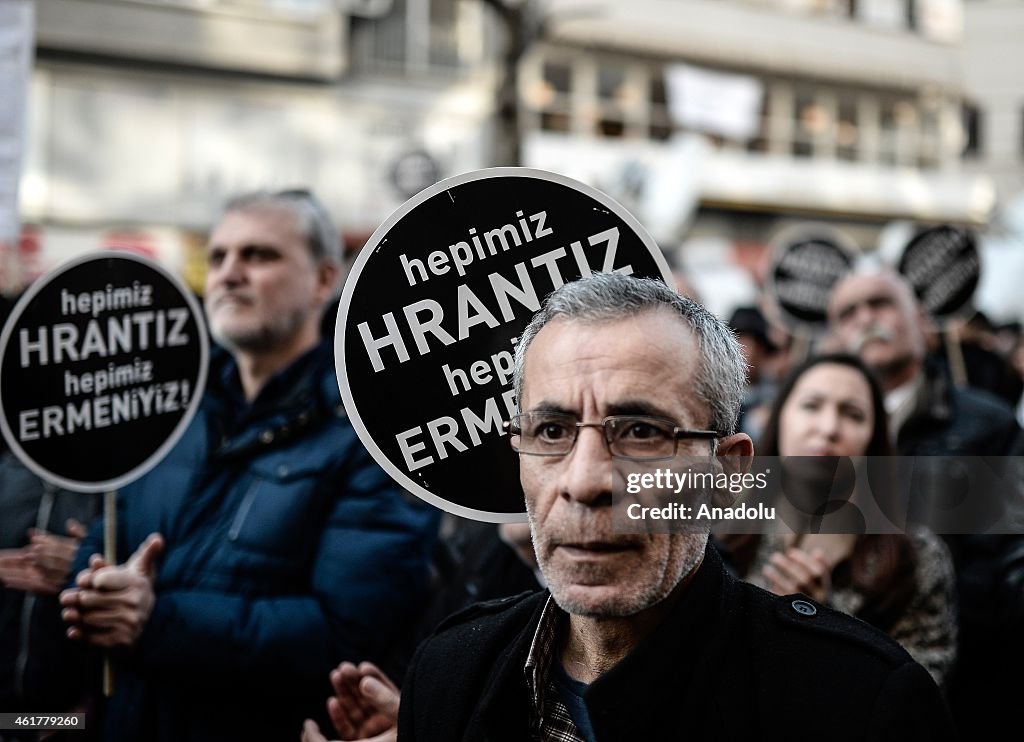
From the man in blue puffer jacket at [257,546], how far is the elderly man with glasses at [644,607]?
0.71 metres

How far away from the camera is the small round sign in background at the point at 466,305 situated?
71.7 inches

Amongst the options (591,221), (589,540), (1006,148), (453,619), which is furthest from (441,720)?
(1006,148)

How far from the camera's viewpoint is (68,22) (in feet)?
50.9

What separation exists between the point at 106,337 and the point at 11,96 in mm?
1666

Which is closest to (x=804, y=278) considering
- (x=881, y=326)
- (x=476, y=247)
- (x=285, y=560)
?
(x=881, y=326)

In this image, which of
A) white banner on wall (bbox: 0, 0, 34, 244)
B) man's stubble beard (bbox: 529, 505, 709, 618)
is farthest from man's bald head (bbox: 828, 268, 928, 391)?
white banner on wall (bbox: 0, 0, 34, 244)

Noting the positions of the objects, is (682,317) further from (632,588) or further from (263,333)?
(263,333)

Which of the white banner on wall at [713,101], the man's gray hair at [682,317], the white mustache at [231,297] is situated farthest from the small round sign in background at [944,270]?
the white banner on wall at [713,101]

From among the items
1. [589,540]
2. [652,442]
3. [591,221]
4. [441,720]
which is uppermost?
[591,221]

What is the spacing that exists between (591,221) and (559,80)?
19.7 meters

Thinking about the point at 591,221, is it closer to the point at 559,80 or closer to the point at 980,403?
the point at 980,403

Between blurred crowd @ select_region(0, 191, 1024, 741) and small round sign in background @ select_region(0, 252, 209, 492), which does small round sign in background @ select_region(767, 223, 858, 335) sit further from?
small round sign in background @ select_region(0, 252, 209, 492)

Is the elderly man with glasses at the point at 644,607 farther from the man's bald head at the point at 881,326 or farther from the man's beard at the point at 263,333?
the man's bald head at the point at 881,326
